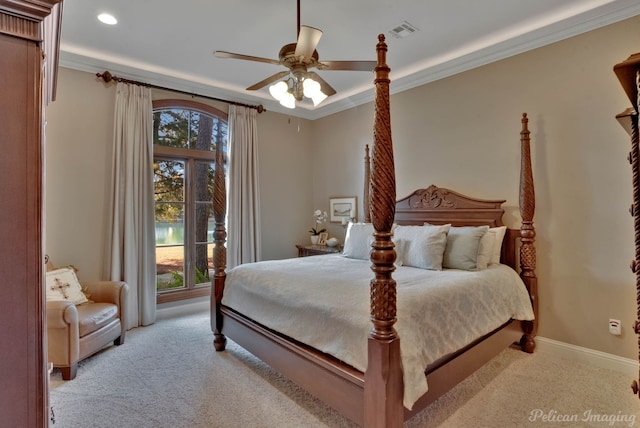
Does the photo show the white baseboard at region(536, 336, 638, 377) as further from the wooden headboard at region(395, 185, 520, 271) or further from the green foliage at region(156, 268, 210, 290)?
the green foliage at region(156, 268, 210, 290)

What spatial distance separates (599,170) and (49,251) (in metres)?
5.23

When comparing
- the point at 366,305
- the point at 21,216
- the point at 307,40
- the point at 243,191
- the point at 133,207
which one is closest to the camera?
the point at 21,216

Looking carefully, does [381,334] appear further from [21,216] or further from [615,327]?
[615,327]

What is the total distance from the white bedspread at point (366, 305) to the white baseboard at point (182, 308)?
5.16 ft

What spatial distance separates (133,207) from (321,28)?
279 centimetres

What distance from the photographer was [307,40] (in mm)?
2182

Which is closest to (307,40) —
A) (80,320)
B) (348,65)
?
(348,65)

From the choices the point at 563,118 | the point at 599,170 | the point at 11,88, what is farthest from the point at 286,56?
the point at 599,170

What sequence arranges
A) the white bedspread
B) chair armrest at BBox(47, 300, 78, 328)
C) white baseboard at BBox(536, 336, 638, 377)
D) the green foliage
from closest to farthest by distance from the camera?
the white bedspread
chair armrest at BBox(47, 300, 78, 328)
white baseboard at BBox(536, 336, 638, 377)
the green foliage

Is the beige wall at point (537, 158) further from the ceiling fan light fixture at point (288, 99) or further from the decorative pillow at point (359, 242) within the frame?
the ceiling fan light fixture at point (288, 99)

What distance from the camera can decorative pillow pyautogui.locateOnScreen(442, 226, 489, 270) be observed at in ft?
9.57

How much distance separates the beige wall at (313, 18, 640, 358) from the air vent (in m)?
0.32

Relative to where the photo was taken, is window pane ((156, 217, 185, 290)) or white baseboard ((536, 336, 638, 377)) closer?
white baseboard ((536, 336, 638, 377))

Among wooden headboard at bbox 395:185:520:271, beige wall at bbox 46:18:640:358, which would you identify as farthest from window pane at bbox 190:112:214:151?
wooden headboard at bbox 395:185:520:271
